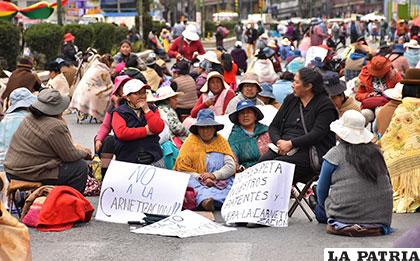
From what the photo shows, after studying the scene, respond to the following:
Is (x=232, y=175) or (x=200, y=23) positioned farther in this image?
(x=200, y=23)

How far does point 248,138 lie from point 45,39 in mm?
23334

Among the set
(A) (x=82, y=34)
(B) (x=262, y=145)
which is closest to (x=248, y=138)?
(B) (x=262, y=145)

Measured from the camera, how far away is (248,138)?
13359 millimetres

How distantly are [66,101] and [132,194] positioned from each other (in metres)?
1.14

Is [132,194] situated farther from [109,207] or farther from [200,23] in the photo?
[200,23]

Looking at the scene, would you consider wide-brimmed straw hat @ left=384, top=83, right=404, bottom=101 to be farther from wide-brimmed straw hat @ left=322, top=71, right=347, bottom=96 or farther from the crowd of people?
wide-brimmed straw hat @ left=322, top=71, right=347, bottom=96

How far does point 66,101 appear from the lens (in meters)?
12.0

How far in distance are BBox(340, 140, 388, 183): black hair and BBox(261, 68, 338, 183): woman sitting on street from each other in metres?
1.30

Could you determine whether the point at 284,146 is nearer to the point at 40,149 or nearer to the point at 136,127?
the point at 136,127

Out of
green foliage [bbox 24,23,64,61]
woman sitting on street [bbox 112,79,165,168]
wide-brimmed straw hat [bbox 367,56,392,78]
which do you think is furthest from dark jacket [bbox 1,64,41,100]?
green foliage [bbox 24,23,64,61]

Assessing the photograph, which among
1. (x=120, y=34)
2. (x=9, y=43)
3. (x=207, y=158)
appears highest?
(x=207, y=158)

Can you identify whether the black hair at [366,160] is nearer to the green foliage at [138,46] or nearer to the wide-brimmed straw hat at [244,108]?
the wide-brimmed straw hat at [244,108]

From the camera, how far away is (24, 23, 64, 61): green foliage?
117ft

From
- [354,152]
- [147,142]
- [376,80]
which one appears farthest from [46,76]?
[354,152]
